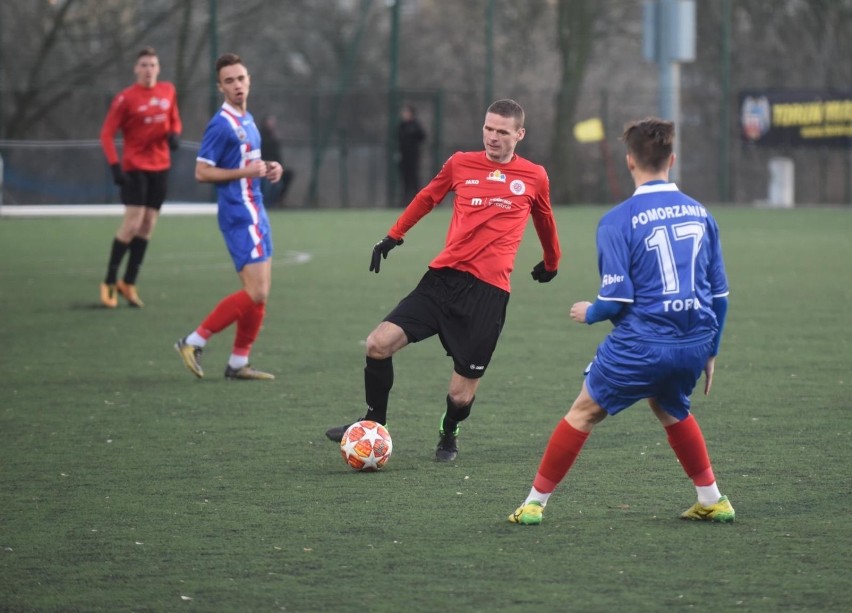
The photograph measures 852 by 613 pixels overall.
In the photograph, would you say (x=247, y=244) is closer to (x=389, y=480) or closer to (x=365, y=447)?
(x=365, y=447)

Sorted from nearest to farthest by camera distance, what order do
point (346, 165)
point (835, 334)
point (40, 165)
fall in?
point (835, 334), point (40, 165), point (346, 165)

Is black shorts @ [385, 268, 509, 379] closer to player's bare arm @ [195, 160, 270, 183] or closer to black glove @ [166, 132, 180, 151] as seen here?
player's bare arm @ [195, 160, 270, 183]

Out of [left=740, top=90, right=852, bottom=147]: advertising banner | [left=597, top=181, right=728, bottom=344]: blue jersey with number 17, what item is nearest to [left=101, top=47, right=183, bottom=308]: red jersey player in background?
[left=597, top=181, right=728, bottom=344]: blue jersey with number 17

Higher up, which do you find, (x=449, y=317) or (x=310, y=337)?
(x=449, y=317)

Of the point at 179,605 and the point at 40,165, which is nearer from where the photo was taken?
the point at 179,605

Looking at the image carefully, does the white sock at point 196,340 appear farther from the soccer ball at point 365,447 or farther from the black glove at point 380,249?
the soccer ball at point 365,447

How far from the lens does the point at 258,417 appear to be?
745 cm

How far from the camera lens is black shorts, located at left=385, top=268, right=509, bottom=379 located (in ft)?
Answer: 20.6

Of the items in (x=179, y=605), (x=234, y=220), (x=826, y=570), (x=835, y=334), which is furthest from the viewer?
(x=835, y=334)

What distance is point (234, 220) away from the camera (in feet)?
28.2

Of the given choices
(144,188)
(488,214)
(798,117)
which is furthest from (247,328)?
(798,117)

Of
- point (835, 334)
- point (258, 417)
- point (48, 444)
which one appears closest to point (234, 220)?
point (258, 417)

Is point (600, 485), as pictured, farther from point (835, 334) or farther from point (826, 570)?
point (835, 334)

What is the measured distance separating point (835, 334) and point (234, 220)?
4.53 m
